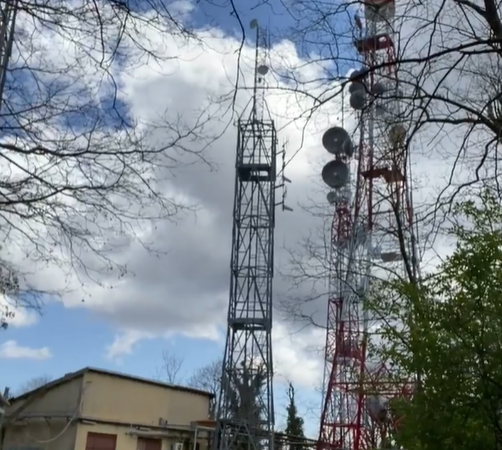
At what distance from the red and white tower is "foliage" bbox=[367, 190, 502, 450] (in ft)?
3.69

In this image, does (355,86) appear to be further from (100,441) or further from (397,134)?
(100,441)

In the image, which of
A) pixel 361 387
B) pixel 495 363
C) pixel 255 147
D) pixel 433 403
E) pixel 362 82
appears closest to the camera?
pixel 362 82

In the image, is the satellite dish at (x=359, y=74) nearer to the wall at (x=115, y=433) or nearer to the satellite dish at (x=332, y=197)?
the satellite dish at (x=332, y=197)

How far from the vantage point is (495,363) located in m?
6.14

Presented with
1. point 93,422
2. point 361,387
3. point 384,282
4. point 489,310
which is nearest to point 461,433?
point 489,310

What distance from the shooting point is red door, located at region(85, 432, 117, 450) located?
18297mm

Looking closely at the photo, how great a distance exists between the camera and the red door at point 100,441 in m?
18.3

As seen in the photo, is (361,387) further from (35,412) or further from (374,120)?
(35,412)

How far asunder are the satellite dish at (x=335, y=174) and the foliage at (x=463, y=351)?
11.4 m

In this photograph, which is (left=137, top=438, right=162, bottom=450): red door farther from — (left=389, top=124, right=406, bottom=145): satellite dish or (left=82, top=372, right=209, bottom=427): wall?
(left=389, top=124, right=406, bottom=145): satellite dish

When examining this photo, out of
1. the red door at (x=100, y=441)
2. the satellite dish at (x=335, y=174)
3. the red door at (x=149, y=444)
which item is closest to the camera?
the red door at (x=100, y=441)

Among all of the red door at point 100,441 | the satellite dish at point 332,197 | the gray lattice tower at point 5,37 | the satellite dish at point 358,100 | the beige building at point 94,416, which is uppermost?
the satellite dish at point 332,197

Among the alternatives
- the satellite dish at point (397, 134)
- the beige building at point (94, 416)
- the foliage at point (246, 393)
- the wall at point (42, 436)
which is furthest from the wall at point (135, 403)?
the satellite dish at point (397, 134)

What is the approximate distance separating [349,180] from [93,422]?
937 cm
